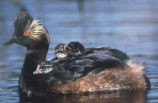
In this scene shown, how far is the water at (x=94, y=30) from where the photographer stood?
10.5m

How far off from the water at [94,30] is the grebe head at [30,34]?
0.91m

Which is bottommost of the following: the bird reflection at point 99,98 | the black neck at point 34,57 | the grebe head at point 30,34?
the bird reflection at point 99,98

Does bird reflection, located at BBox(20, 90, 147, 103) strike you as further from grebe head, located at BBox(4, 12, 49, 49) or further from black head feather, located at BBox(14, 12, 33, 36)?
black head feather, located at BBox(14, 12, 33, 36)

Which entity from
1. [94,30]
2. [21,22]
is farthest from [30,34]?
[94,30]

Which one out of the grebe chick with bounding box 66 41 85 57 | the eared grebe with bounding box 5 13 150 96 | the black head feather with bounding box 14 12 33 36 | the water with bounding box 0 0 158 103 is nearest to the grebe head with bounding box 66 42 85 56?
the grebe chick with bounding box 66 41 85 57

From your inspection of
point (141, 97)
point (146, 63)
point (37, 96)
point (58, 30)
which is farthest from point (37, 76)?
point (58, 30)

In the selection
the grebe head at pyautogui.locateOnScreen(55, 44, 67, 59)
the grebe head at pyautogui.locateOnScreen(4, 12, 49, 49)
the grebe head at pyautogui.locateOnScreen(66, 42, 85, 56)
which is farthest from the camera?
the grebe head at pyautogui.locateOnScreen(55, 44, 67, 59)

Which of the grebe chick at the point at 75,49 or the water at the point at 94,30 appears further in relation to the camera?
the grebe chick at the point at 75,49

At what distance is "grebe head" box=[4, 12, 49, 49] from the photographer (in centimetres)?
1115

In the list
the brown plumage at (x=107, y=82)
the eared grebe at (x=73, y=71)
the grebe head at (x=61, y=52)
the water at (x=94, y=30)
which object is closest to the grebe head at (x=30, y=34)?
the eared grebe at (x=73, y=71)

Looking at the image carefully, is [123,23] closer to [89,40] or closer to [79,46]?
[89,40]

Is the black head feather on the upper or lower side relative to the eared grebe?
upper

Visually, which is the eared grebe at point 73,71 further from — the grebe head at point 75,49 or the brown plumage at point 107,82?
the grebe head at point 75,49

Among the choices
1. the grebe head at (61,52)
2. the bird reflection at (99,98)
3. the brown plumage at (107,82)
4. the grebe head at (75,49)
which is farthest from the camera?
the grebe head at (61,52)
